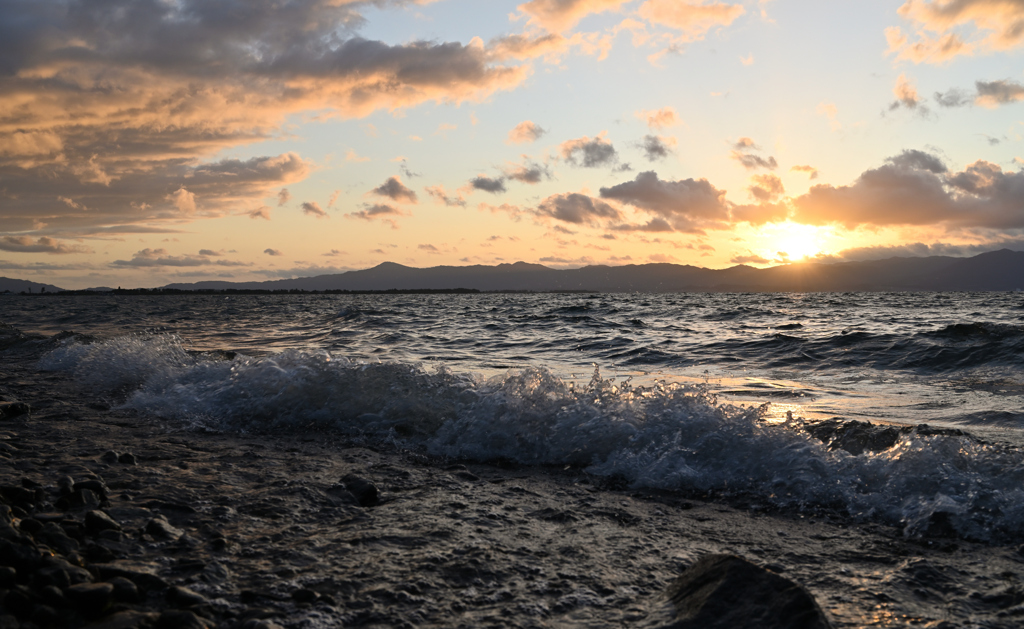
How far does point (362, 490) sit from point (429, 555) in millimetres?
1389

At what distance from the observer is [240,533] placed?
415 cm

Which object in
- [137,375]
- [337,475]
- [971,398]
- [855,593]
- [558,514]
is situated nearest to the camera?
[855,593]

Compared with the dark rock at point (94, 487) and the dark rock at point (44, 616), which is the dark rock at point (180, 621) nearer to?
the dark rock at point (44, 616)

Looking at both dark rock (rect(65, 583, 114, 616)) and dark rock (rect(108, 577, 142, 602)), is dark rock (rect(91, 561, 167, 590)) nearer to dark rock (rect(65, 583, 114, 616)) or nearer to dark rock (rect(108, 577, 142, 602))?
dark rock (rect(108, 577, 142, 602))

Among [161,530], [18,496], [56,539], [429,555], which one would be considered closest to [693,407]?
[429,555]

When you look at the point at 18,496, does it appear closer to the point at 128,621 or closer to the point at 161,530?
the point at 161,530

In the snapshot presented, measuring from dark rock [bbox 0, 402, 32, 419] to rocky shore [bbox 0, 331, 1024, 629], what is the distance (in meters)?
2.34

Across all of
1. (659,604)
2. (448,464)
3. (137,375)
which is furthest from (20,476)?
(137,375)

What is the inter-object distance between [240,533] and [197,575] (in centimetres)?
69

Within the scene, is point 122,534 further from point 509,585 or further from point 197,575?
point 509,585

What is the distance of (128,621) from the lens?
9.36 ft

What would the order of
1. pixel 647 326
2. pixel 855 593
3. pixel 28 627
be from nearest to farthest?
pixel 28 627
pixel 855 593
pixel 647 326

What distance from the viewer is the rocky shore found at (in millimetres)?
3064

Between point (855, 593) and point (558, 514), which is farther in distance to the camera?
point (558, 514)
